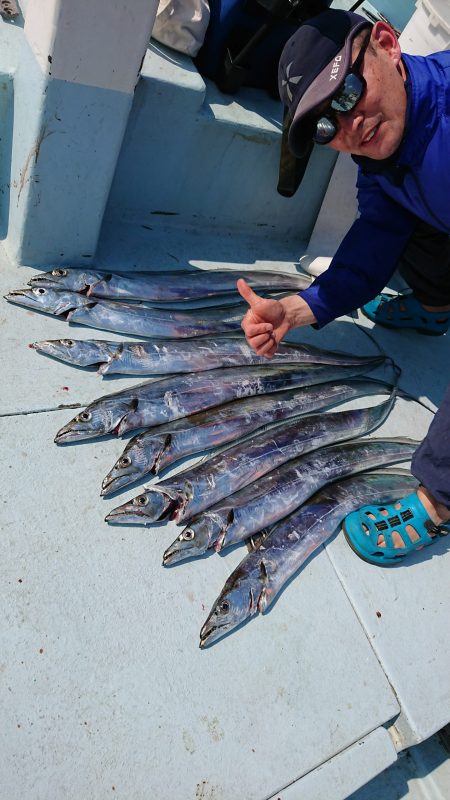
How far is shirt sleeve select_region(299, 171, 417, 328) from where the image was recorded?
2955 millimetres

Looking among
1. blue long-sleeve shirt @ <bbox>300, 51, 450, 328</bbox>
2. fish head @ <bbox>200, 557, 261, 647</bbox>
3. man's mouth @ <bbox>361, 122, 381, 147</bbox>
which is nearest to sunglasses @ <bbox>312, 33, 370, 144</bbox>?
man's mouth @ <bbox>361, 122, 381, 147</bbox>

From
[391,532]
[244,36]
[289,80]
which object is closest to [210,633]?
[391,532]

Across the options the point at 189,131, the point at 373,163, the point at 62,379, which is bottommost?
the point at 62,379

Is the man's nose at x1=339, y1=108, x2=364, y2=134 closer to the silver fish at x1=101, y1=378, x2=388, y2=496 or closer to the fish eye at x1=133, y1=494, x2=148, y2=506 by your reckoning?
the silver fish at x1=101, y1=378, x2=388, y2=496

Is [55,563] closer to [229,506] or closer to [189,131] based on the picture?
[229,506]

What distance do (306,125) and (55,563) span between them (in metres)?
1.70

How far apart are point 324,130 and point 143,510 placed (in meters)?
1.45

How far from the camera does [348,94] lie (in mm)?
2137

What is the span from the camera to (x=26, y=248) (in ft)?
9.84

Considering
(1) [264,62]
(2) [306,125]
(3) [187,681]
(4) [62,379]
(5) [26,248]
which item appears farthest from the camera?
(1) [264,62]

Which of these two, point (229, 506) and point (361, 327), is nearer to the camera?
point (229, 506)

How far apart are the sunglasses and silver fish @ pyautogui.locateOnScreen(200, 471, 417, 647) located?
53.8 inches

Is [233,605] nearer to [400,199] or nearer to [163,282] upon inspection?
[163,282]

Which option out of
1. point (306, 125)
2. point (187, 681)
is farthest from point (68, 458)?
point (306, 125)
